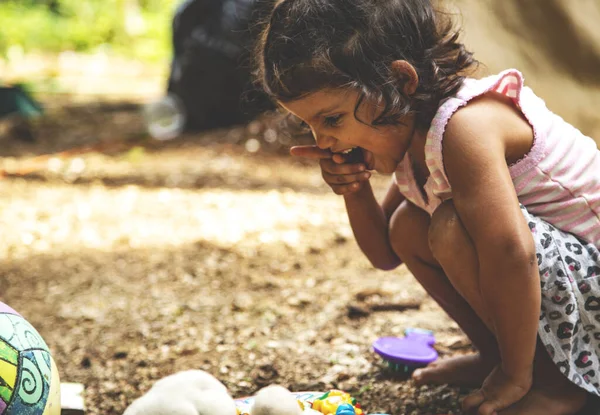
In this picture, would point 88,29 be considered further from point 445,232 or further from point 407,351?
point 445,232

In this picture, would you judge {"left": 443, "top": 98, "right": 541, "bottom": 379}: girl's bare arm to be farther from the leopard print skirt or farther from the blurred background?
the blurred background

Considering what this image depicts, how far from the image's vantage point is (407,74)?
5.57 ft

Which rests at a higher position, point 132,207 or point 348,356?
point 132,207

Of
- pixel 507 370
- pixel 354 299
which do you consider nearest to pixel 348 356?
pixel 354 299

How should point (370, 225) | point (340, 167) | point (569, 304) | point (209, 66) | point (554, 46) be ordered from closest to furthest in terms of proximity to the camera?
point (569, 304) < point (340, 167) < point (370, 225) < point (554, 46) < point (209, 66)

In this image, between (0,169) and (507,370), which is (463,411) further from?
(0,169)

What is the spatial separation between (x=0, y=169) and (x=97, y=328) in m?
2.53

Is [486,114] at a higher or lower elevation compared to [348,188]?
higher

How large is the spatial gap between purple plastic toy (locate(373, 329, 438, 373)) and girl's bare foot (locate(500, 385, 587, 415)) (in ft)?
1.31

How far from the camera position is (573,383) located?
170 cm

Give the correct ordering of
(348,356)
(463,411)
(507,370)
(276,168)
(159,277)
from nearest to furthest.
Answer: (507,370), (463,411), (348,356), (159,277), (276,168)

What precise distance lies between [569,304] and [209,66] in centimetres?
430

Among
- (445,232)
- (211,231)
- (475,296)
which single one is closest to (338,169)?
(445,232)

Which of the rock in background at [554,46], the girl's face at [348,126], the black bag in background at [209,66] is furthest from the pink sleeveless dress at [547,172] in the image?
the black bag in background at [209,66]
